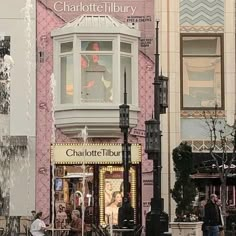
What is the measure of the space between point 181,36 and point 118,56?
260 centimetres

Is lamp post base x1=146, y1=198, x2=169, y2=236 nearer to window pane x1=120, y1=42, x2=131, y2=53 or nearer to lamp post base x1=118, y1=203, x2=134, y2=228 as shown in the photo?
lamp post base x1=118, y1=203, x2=134, y2=228

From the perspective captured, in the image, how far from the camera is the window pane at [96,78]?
27438 millimetres

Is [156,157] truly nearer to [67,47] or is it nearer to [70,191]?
[70,191]

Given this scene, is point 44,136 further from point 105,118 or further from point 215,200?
point 215,200

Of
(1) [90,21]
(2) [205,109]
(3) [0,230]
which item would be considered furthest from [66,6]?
(3) [0,230]

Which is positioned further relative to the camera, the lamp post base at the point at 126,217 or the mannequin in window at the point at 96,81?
the mannequin in window at the point at 96,81

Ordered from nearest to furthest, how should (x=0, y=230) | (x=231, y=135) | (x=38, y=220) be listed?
1. (x=38, y=220)
2. (x=0, y=230)
3. (x=231, y=135)

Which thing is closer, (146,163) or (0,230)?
(0,230)

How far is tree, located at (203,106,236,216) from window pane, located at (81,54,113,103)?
3.75 meters

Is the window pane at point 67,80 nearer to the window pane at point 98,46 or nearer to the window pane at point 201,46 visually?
the window pane at point 98,46

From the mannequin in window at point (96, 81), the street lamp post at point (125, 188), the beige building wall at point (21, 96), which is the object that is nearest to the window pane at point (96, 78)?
the mannequin in window at point (96, 81)

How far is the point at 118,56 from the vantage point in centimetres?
2717

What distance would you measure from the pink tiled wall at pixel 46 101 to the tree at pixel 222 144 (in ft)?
7.69

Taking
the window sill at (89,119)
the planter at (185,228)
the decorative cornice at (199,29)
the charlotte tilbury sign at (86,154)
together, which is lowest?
the planter at (185,228)
